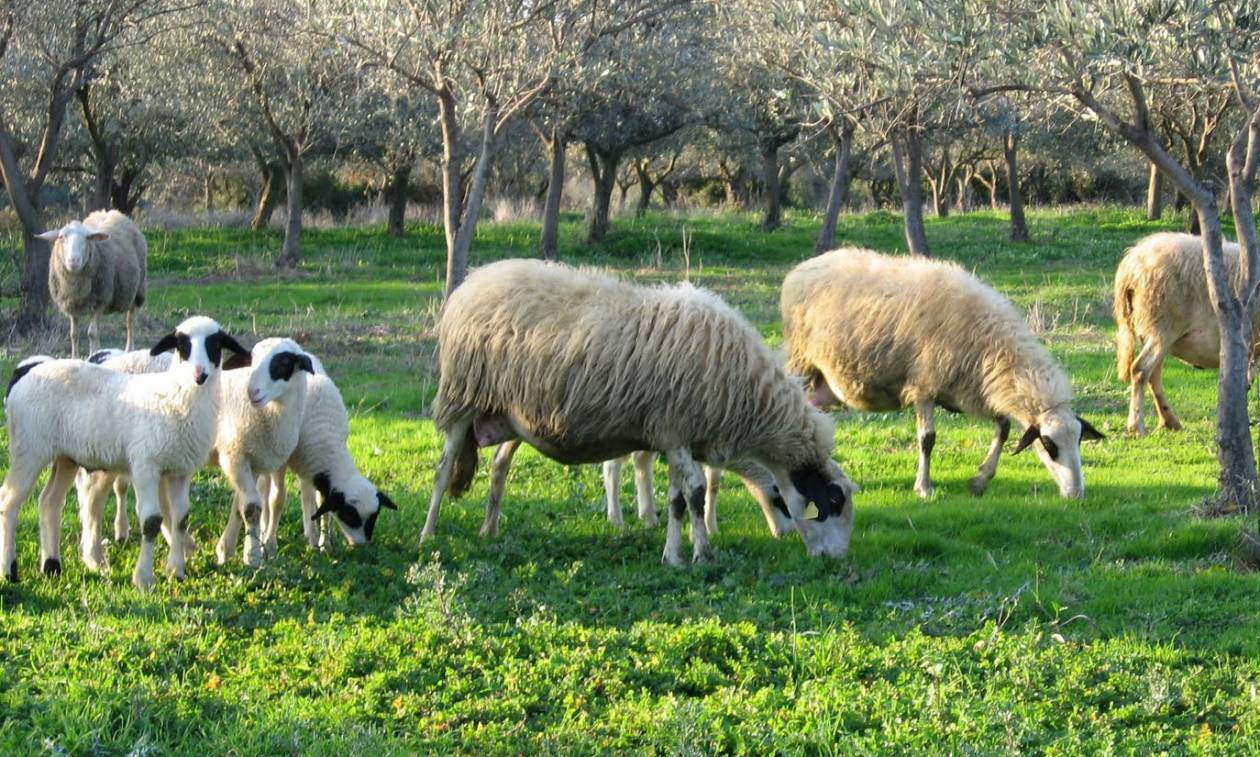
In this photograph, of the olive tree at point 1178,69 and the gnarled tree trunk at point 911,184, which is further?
the gnarled tree trunk at point 911,184

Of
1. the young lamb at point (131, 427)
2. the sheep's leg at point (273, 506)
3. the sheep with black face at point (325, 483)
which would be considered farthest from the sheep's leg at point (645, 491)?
the young lamb at point (131, 427)

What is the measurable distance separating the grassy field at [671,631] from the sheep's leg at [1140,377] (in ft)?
2.07

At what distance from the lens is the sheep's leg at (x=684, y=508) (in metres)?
8.16

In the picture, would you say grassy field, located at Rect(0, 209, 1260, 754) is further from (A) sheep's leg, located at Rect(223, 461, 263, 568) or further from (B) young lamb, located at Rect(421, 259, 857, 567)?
(B) young lamb, located at Rect(421, 259, 857, 567)

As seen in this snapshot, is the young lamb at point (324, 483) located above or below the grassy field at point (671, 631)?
above

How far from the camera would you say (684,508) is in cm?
824

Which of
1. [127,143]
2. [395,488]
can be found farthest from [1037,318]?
[127,143]

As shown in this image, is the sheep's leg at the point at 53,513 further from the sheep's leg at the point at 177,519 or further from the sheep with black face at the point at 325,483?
the sheep with black face at the point at 325,483

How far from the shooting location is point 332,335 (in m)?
17.5

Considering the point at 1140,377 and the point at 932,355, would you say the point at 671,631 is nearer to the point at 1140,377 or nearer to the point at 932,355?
the point at 932,355

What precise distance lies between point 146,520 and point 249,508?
2.21 feet

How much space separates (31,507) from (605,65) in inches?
514

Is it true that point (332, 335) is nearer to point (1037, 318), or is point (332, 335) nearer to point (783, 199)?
point (1037, 318)

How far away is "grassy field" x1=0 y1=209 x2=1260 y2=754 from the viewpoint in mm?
5375
